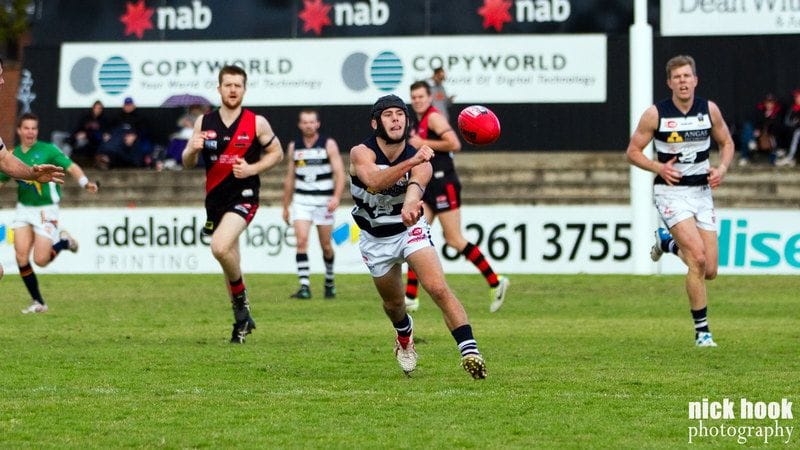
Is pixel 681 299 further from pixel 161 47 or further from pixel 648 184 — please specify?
pixel 161 47

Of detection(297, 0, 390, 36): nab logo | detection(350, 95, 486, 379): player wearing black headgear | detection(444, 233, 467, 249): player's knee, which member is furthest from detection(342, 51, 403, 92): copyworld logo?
detection(350, 95, 486, 379): player wearing black headgear

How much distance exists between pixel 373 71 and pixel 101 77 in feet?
21.2

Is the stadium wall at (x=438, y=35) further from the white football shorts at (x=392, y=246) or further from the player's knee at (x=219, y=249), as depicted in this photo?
the white football shorts at (x=392, y=246)

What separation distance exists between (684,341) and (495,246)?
1153 centimetres

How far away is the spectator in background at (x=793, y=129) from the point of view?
3114 centimetres

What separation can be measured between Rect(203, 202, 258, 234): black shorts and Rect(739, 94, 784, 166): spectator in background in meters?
20.1

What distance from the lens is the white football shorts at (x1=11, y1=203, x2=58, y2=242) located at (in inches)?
703

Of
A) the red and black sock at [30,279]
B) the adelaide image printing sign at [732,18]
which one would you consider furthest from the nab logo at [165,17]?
the red and black sock at [30,279]

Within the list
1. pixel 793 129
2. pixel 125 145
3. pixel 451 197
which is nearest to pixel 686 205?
pixel 451 197

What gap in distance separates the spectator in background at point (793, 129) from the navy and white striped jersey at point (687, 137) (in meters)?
18.5

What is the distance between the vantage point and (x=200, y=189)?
32344mm

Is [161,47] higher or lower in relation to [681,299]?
higher

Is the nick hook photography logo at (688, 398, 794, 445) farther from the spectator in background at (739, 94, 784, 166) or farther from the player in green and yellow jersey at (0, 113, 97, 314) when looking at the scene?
the spectator in background at (739, 94, 784, 166)

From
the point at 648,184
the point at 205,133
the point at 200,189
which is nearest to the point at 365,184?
the point at 205,133
